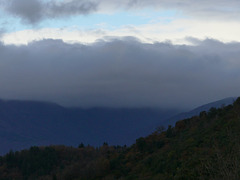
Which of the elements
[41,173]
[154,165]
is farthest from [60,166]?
[154,165]

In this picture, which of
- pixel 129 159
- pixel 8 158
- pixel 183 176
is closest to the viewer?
pixel 183 176

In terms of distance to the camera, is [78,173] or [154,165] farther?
[78,173]

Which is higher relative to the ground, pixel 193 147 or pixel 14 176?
pixel 14 176

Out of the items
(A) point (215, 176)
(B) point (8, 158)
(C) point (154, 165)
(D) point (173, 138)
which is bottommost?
(A) point (215, 176)

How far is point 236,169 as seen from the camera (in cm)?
2453

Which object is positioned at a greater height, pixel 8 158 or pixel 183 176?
pixel 8 158

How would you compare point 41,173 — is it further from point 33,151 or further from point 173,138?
point 173,138

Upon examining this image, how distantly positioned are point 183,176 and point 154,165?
2860cm

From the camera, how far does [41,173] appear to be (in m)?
109

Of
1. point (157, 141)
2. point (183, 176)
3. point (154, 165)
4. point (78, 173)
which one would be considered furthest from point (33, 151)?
point (183, 176)

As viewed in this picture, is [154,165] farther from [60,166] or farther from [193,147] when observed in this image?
[60,166]

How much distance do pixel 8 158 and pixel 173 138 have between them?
2279 inches

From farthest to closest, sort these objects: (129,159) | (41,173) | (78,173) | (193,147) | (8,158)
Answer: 1. (8,158)
2. (41,173)
3. (78,173)
4. (129,159)
5. (193,147)

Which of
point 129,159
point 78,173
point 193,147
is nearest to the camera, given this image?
point 193,147
